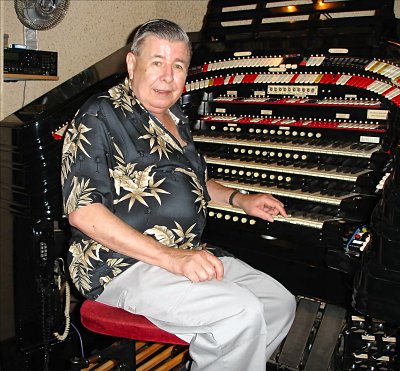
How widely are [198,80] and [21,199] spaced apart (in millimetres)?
1059

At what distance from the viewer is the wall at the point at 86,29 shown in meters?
2.92

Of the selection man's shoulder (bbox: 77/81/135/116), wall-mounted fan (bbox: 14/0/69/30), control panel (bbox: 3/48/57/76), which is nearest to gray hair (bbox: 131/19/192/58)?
man's shoulder (bbox: 77/81/135/116)

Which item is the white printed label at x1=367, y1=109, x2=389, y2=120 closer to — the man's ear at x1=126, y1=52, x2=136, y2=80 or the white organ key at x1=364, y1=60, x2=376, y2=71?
the white organ key at x1=364, y1=60, x2=376, y2=71

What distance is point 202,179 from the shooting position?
198 centimetres

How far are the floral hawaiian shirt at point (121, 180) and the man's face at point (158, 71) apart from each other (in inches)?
2.1

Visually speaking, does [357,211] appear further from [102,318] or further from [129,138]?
[102,318]

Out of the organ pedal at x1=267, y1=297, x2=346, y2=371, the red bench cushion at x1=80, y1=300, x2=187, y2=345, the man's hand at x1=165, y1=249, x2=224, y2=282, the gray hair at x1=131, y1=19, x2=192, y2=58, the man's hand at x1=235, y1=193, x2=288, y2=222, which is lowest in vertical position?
the organ pedal at x1=267, y1=297, x2=346, y2=371

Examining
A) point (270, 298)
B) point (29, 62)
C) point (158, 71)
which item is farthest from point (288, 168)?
point (29, 62)

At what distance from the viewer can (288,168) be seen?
210 cm

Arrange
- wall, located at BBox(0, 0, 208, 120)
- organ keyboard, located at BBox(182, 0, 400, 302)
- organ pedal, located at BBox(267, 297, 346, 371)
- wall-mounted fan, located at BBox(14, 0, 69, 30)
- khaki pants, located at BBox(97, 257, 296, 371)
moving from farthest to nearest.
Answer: wall, located at BBox(0, 0, 208, 120) → wall-mounted fan, located at BBox(14, 0, 69, 30) → organ pedal, located at BBox(267, 297, 346, 371) → organ keyboard, located at BBox(182, 0, 400, 302) → khaki pants, located at BBox(97, 257, 296, 371)

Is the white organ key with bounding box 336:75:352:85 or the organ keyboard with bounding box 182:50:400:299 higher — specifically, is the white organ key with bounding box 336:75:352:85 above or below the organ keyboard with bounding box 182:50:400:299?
above

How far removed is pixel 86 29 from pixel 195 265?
2311mm

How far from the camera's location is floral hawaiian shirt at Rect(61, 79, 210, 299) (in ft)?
5.14

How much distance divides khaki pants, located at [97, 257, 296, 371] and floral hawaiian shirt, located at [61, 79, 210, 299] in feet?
0.37
